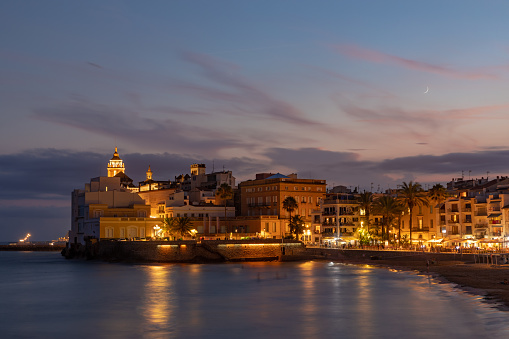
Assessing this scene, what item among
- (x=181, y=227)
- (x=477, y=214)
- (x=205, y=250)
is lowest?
(x=205, y=250)

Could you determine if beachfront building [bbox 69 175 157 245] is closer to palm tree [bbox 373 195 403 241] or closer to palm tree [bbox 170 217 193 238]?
palm tree [bbox 170 217 193 238]

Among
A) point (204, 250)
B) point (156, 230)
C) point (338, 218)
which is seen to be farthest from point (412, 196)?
point (156, 230)

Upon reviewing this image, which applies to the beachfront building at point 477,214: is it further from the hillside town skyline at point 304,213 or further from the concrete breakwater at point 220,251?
the concrete breakwater at point 220,251

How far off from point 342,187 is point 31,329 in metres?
102

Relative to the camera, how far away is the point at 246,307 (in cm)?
5541

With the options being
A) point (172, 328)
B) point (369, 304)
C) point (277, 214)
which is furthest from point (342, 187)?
point (172, 328)

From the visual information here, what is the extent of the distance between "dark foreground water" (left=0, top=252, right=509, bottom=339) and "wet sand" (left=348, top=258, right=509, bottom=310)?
5.45 ft

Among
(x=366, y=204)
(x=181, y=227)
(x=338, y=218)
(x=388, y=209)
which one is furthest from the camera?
(x=338, y=218)

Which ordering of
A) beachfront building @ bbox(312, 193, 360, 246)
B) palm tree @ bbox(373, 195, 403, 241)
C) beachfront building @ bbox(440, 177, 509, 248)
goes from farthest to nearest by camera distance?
beachfront building @ bbox(312, 193, 360, 246) → palm tree @ bbox(373, 195, 403, 241) → beachfront building @ bbox(440, 177, 509, 248)

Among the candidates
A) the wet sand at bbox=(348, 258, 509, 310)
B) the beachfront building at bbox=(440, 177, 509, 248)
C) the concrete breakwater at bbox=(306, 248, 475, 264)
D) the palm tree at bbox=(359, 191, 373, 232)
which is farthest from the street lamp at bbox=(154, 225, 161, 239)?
the beachfront building at bbox=(440, 177, 509, 248)

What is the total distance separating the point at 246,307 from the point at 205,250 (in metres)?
57.6

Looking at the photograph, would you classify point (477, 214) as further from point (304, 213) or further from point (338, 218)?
point (304, 213)

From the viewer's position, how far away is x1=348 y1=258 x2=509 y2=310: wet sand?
56.7m

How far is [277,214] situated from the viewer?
13738 cm
